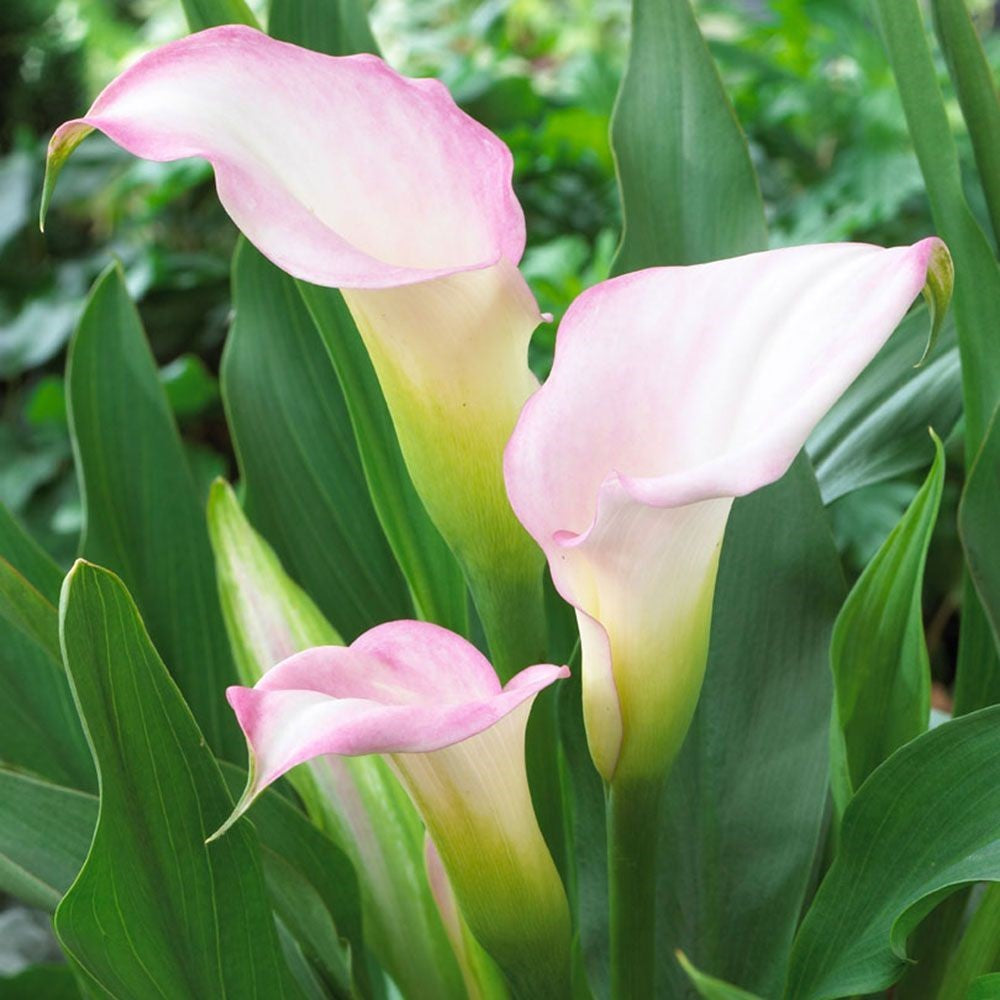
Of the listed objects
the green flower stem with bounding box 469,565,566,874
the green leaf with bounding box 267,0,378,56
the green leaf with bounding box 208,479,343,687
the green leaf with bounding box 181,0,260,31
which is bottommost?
the green leaf with bounding box 208,479,343,687

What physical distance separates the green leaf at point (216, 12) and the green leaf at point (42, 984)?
0.27 m

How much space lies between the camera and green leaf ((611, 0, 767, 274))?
1.15 ft

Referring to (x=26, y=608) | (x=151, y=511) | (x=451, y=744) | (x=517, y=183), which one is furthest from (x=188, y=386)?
(x=451, y=744)

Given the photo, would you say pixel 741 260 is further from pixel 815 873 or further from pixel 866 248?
pixel 815 873

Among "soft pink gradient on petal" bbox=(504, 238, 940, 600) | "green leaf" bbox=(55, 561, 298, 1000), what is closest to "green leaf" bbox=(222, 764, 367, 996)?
"green leaf" bbox=(55, 561, 298, 1000)

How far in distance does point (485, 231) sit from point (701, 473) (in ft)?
0.28

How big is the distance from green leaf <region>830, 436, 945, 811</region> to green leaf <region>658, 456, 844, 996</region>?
0.06 feet

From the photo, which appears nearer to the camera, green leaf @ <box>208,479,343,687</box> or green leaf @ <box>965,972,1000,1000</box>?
green leaf @ <box>965,972,1000,1000</box>

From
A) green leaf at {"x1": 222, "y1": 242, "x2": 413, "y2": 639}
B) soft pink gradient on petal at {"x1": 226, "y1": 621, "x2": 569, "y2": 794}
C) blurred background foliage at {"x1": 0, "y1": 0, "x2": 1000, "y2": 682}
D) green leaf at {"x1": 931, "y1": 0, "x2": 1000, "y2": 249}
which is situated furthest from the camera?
blurred background foliage at {"x1": 0, "y1": 0, "x2": 1000, "y2": 682}

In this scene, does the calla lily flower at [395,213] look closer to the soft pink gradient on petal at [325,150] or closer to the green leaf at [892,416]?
the soft pink gradient on petal at [325,150]

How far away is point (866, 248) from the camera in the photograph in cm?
21

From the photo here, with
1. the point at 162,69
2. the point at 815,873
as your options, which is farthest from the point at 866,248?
the point at 815,873

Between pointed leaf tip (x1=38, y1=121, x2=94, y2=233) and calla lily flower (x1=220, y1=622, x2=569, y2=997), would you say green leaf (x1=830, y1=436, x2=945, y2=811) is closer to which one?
calla lily flower (x1=220, y1=622, x2=569, y2=997)

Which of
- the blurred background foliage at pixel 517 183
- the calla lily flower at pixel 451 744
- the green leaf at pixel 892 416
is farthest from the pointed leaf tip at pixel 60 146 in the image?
the blurred background foliage at pixel 517 183
